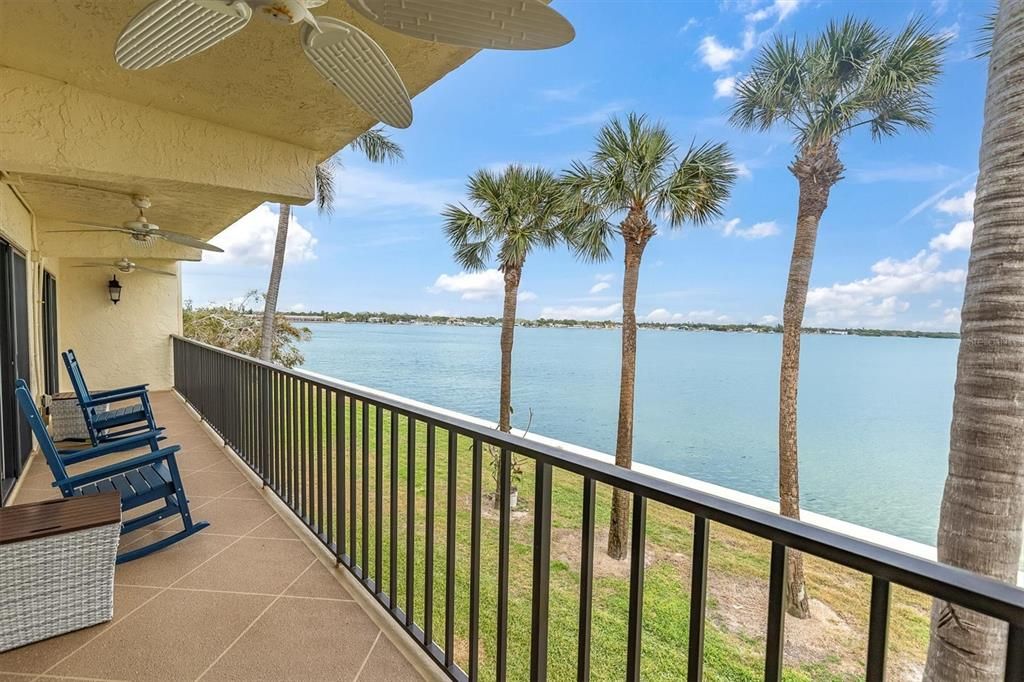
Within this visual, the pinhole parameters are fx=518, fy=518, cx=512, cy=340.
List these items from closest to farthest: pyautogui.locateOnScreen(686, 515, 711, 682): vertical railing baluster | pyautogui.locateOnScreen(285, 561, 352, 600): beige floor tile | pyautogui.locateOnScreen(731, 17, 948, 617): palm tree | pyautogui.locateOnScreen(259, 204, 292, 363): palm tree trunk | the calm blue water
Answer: pyautogui.locateOnScreen(686, 515, 711, 682): vertical railing baluster
pyautogui.locateOnScreen(285, 561, 352, 600): beige floor tile
pyautogui.locateOnScreen(731, 17, 948, 617): palm tree
pyautogui.locateOnScreen(259, 204, 292, 363): palm tree trunk
the calm blue water

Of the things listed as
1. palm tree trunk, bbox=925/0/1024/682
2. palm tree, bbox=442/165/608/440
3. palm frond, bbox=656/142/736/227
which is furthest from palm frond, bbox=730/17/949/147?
palm tree trunk, bbox=925/0/1024/682

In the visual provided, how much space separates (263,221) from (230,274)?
293 centimetres

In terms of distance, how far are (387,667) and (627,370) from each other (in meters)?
7.64

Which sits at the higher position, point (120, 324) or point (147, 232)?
point (147, 232)

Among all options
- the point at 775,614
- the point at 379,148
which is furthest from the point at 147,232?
the point at 379,148

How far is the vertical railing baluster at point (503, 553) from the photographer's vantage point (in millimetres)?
1508

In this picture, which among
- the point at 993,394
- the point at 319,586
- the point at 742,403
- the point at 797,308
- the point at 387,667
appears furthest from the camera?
the point at 742,403

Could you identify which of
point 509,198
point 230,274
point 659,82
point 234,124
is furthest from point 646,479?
point 659,82

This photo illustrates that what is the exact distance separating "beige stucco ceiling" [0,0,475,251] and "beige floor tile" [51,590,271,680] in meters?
2.07

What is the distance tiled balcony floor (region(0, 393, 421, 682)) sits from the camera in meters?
1.85

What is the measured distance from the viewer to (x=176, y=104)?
2.60 metres

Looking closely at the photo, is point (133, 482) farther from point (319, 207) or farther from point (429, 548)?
point (319, 207)

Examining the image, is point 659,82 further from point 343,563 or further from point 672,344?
point 343,563

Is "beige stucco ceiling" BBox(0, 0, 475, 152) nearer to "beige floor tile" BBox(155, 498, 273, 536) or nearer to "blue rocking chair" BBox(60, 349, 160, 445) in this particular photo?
"beige floor tile" BBox(155, 498, 273, 536)
